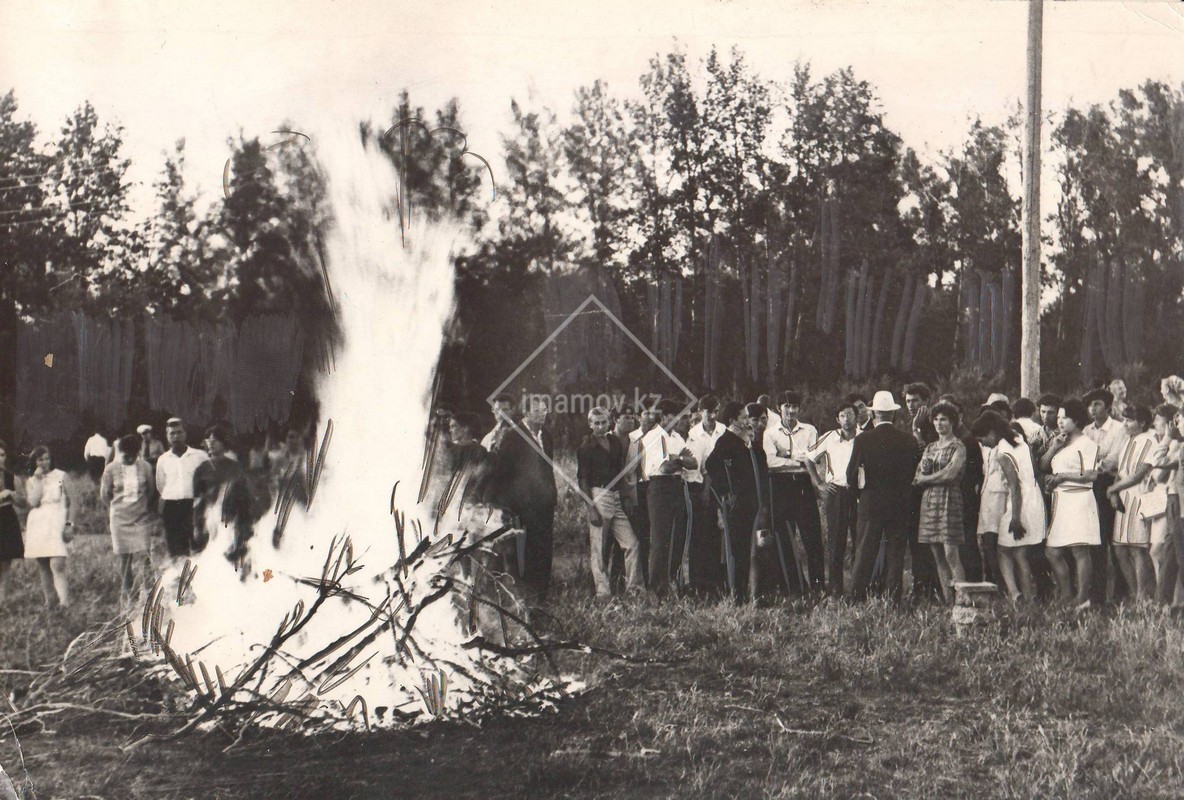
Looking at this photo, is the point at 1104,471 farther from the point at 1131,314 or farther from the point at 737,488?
the point at 737,488

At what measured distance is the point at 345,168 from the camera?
11.3 feet

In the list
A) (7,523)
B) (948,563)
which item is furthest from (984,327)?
(7,523)

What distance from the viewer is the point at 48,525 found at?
11.4 feet

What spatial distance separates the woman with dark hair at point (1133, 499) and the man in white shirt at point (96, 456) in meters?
3.87


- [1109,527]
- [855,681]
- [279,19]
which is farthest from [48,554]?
[1109,527]

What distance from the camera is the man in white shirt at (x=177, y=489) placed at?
137 inches

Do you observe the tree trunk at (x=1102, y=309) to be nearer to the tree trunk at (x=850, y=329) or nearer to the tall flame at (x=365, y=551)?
the tree trunk at (x=850, y=329)

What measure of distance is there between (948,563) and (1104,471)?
72 cm

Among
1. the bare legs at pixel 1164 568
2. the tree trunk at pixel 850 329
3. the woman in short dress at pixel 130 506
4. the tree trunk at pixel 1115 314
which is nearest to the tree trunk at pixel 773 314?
the tree trunk at pixel 850 329

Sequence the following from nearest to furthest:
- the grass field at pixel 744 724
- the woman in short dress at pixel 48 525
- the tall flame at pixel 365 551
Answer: the grass field at pixel 744 724 < the tall flame at pixel 365 551 < the woman in short dress at pixel 48 525

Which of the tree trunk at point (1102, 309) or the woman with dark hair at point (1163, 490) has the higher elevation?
the tree trunk at point (1102, 309)

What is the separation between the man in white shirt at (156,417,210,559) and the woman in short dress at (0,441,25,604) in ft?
1.79

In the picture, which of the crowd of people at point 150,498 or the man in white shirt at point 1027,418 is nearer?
the crowd of people at point 150,498

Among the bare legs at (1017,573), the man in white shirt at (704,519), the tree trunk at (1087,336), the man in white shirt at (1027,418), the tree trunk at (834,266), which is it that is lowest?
the bare legs at (1017,573)
